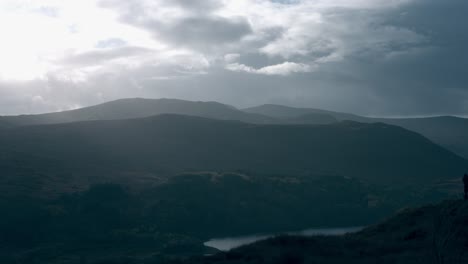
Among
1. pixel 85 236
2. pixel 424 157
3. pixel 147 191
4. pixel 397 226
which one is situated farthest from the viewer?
pixel 424 157

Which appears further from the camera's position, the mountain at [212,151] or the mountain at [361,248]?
the mountain at [212,151]

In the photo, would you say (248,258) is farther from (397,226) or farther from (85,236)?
(85,236)

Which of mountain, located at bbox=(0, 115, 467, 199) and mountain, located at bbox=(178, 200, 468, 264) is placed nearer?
mountain, located at bbox=(178, 200, 468, 264)

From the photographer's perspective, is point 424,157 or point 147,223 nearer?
point 147,223

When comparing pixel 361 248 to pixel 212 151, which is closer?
pixel 361 248

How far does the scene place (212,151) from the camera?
146125mm

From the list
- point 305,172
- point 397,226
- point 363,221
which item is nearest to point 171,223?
point 363,221

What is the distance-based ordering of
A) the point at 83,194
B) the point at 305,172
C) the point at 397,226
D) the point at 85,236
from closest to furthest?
the point at 397,226
the point at 85,236
the point at 83,194
the point at 305,172

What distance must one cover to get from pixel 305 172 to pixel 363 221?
33.5 metres

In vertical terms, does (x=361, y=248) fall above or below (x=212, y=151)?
below

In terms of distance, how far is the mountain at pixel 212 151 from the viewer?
119938 millimetres

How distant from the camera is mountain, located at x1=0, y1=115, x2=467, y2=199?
393 ft

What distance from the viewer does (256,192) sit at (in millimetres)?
106688

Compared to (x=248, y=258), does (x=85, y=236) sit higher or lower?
lower
